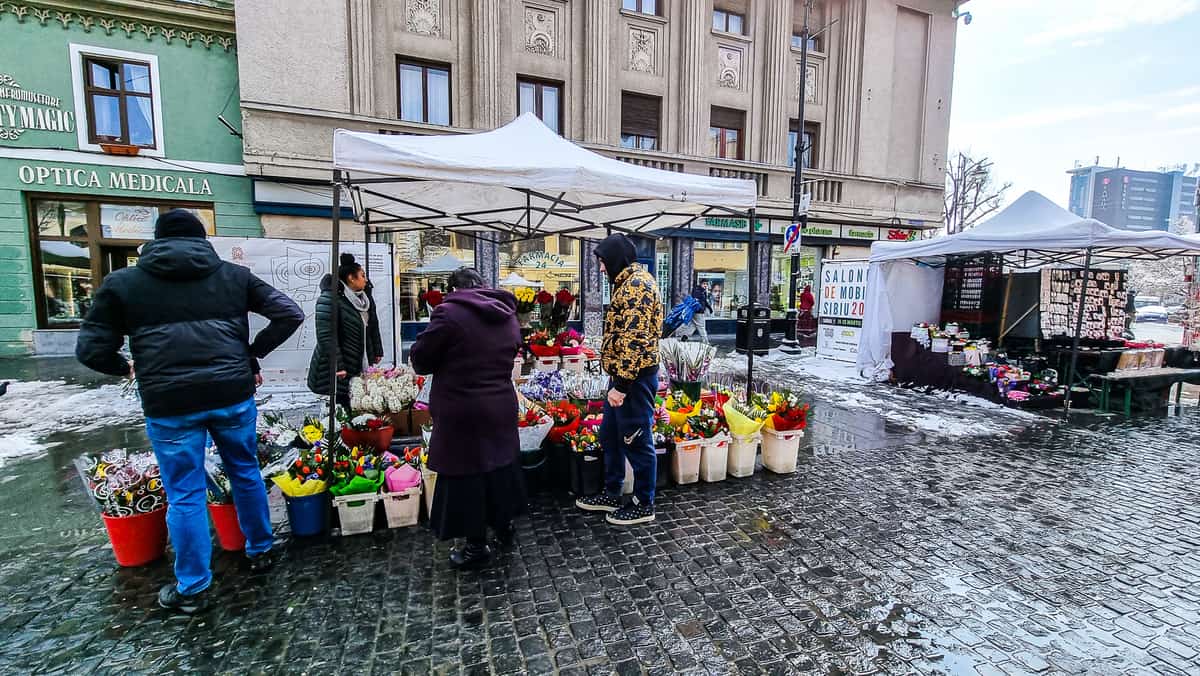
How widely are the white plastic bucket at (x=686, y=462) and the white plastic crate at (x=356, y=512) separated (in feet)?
8.14

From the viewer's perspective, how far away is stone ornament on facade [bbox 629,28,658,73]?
14.7m

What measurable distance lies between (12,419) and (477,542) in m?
7.52

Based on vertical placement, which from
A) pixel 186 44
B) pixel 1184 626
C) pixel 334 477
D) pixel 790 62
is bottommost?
pixel 1184 626

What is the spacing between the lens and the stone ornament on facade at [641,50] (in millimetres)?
14724

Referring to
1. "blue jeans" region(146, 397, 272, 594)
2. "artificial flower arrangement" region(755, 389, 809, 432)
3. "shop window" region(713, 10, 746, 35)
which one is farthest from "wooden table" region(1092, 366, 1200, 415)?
"shop window" region(713, 10, 746, 35)

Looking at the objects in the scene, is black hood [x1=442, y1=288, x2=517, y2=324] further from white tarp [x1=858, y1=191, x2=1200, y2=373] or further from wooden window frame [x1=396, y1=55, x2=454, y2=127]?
wooden window frame [x1=396, y1=55, x2=454, y2=127]

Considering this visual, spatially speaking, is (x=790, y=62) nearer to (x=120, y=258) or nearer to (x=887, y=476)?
(x=887, y=476)

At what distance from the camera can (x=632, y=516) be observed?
4.00m

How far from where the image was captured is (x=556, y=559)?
3.50 metres

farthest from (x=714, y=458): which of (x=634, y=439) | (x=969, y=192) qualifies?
(x=969, y=192)

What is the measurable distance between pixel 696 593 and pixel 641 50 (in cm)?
1514

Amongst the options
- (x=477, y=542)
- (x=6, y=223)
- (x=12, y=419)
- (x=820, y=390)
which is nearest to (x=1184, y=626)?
(x=477, y=542)

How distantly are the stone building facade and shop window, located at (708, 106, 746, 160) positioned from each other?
0.05 metres

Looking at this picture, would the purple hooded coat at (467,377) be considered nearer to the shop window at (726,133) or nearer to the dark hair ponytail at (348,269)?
the dark hair ponytail at (348,269)
